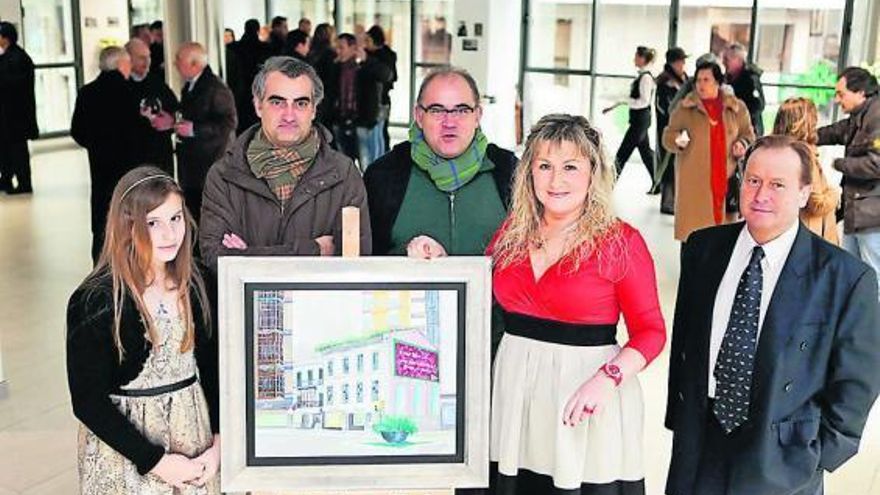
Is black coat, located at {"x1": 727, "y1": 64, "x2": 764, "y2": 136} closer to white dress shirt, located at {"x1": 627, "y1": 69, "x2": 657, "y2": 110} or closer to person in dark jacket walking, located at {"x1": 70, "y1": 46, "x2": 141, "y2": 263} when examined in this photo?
white dress shirt, located at {"x1": 627, "y1": 69, "x2": 657, "y2": 110}

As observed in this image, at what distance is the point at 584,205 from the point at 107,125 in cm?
507

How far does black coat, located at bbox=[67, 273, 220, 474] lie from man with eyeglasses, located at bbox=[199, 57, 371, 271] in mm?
404

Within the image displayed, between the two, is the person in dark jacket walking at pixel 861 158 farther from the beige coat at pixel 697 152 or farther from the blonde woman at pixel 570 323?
the blonde woman at pixel 570 323

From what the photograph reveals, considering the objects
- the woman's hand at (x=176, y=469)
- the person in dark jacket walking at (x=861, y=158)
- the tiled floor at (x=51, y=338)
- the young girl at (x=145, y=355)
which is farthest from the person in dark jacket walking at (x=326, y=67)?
the woman's hand at (x=176, y=469)

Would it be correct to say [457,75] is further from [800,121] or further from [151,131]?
[151,131]

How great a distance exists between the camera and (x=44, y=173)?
37.5 ft

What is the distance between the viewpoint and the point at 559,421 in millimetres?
2293

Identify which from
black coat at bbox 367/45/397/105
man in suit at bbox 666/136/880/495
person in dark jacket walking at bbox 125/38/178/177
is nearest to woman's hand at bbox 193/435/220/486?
man in suit at bbox 666/136/880/495

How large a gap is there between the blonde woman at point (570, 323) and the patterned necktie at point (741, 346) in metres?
0.18

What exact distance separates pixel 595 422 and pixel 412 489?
0.48 m

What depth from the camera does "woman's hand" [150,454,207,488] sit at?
91.0 inches

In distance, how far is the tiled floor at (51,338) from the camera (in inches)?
156

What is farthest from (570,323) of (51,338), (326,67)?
(326,67)

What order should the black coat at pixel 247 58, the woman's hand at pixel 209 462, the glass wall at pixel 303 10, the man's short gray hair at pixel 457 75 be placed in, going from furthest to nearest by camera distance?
1. the glass wall at pixel 303 10
2. the black coat at pixel 247 58
3. the man's short gray hair at pixel 457 75
4. the woman's hand at pixel 209 462
